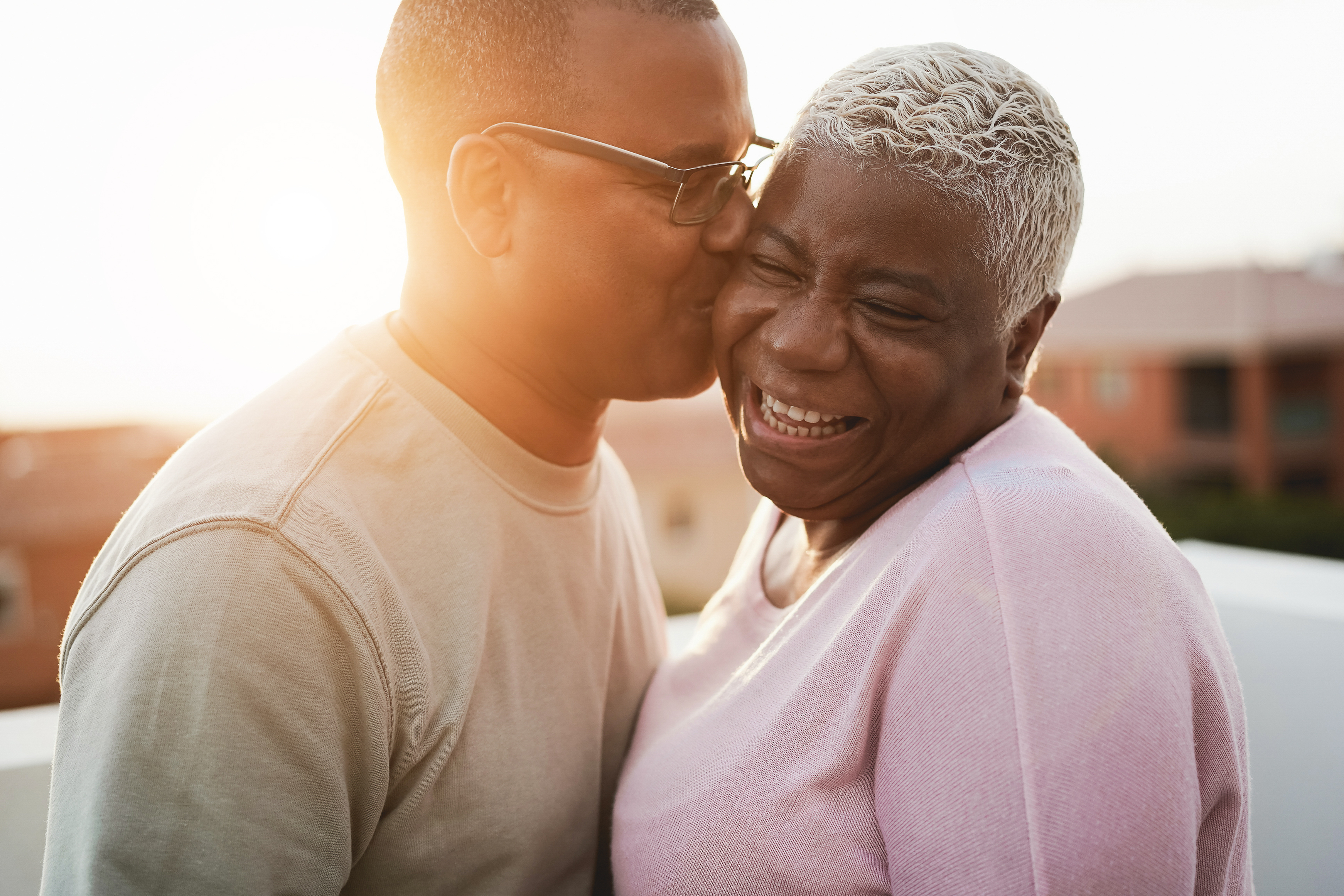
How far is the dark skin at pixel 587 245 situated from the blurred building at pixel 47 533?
17842 mm

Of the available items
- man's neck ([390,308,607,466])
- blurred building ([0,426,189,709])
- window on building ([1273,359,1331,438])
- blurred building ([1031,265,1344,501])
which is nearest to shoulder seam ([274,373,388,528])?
man's neck ([390,308,607,466])

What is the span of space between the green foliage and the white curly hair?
2653cm

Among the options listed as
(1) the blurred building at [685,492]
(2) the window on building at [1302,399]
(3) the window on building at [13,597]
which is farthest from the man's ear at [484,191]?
(2) the window on building at [1302,399]

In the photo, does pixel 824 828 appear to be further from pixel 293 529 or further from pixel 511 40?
pixel 511 40

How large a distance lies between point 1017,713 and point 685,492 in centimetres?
2636

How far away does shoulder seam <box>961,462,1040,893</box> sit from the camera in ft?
4.28

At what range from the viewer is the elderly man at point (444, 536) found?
157 cm

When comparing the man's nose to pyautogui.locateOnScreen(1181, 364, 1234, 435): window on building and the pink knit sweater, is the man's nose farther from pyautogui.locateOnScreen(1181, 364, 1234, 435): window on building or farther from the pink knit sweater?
pyautogui.locateOnScreen(1181, 364, 1234, 435): window on building

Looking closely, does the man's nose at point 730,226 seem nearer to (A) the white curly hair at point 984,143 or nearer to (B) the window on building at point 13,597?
(A) the white curly hair at point 984,143

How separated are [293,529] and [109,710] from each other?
39 centimetres

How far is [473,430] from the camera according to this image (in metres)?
2.11

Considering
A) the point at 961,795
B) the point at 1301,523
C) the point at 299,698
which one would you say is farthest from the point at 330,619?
the point at 1301,523

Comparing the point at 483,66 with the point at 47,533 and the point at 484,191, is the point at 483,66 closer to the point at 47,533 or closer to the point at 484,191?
the point at 484,191

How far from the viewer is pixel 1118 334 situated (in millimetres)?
32406
